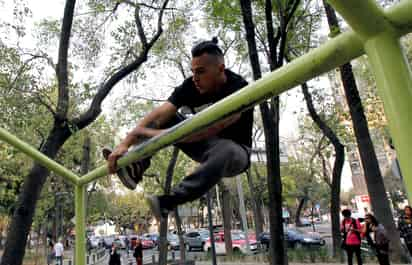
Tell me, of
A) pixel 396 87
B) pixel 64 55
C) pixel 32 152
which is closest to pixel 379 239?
pixel 32 152

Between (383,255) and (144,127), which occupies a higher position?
(144,127)

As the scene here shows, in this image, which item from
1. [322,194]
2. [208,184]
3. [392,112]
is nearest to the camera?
[392,112]

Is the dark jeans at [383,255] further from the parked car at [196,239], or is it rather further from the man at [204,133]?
the parked car at [196,239]

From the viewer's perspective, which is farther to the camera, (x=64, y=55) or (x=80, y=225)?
(x=64, y=55)

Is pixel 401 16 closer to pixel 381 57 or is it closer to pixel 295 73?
pixel 381 57

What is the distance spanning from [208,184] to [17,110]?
6597 millimetres

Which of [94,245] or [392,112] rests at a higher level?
[392,112]

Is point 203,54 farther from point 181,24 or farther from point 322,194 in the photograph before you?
point 322,194

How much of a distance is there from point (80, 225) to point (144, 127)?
3.83ft

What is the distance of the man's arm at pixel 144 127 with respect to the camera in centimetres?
172

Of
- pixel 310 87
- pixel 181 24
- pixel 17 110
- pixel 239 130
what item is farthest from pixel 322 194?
pixel 239 130

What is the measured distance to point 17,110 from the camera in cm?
693

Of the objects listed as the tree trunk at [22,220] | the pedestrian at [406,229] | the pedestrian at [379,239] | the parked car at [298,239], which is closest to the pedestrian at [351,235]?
the pedestrian at [379,239]

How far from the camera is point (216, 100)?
173cm
